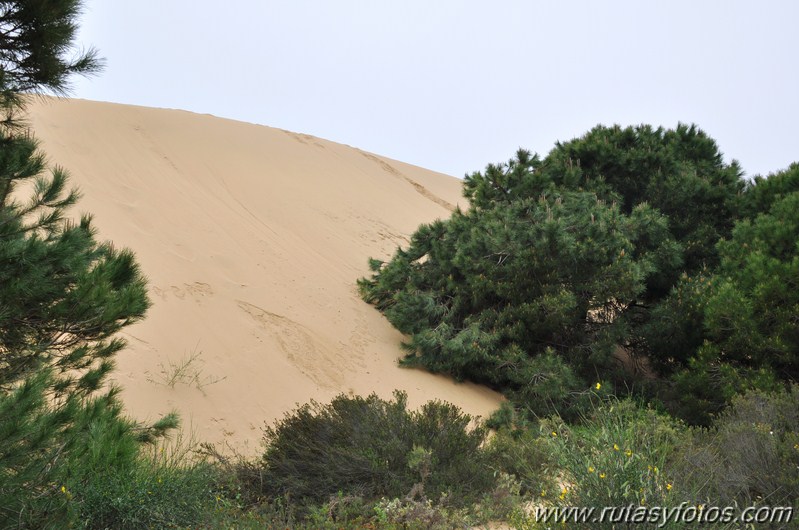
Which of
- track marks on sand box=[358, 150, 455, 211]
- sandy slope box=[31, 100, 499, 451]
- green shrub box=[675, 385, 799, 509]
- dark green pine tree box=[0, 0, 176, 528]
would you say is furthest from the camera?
track marks on sand box=[358, 150, 455, 211]

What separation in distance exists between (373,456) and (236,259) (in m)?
7.34

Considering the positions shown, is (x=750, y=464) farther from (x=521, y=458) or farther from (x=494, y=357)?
(x=494, y=357)

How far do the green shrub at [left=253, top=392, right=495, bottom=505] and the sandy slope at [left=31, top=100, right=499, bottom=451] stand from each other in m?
1.53

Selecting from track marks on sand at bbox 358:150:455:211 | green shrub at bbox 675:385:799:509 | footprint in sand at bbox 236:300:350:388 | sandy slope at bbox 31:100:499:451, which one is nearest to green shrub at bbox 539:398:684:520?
green shrub at bbox 675:385:799:509

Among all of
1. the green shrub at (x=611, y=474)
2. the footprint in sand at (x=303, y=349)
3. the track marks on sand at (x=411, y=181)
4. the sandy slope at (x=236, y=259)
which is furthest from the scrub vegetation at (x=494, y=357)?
the track marks on sand at (x=411, y=181)

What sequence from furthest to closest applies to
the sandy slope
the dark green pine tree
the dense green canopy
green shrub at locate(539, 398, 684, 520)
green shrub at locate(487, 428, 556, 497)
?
the dense green canopy, the sandy slope, green shrub at locate(487, 428, 556, 497), the dark green pine tree, green shrub at locate(539, 398, 684, 520)

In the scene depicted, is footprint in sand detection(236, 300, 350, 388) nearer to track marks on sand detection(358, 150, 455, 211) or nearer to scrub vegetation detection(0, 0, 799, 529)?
→ scrub vegetation detection(0, 0, 799, 529)

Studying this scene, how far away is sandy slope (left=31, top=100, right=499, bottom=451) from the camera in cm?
914

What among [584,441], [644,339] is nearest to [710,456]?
[584,441]

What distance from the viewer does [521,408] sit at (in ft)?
33.0

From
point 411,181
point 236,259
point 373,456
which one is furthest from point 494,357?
point 411,181

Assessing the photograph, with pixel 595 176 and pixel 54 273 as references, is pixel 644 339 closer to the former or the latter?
pixel 595 176

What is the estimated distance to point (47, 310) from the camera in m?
5.30

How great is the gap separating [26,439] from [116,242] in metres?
7.48
